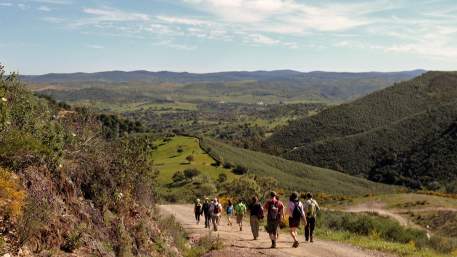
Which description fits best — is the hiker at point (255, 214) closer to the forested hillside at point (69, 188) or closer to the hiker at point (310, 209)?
the hiker at point (310, 209)

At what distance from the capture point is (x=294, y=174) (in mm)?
86250

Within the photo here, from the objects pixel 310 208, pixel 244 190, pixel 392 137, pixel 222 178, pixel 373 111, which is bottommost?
pixel 392 137

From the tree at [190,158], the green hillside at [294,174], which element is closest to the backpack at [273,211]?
the green hillside at [294,174]

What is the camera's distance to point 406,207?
52.4m

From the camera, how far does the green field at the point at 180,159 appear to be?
66.6m

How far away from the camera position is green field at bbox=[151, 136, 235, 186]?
6662 cm

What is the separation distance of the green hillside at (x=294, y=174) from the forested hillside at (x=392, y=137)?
468 inches

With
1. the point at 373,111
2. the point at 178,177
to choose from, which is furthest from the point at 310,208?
the point at 373,111

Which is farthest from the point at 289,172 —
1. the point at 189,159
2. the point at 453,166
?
the point at 453,166

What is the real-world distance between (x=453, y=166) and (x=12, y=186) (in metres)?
90.5

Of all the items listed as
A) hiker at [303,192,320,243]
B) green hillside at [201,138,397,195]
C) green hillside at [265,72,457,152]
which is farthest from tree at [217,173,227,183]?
green hillside at [265,72,457,152]

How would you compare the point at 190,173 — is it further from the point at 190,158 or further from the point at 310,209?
the point at 310,209

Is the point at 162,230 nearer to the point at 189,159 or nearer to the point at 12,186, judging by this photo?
the point at 12,186

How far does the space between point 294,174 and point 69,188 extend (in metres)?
76.9
